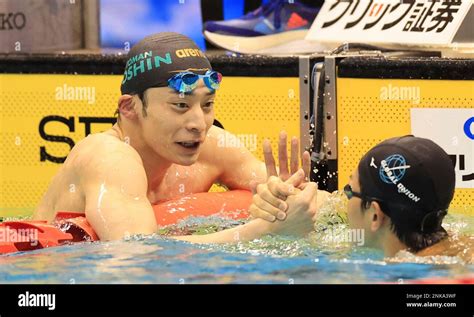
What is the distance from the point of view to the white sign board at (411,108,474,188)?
5156mm

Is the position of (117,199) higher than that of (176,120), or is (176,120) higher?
(176,120)

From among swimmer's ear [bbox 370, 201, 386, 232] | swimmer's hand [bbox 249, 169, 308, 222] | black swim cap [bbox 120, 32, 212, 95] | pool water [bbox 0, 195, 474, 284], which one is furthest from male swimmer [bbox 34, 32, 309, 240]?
swimmer's ear [bbox 370, 201, 386, 232]

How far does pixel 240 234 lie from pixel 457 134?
1.84 meters

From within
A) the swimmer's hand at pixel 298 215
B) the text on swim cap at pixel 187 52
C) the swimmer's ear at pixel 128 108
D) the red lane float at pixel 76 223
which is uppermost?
the text on swim cap at pixel 187 52

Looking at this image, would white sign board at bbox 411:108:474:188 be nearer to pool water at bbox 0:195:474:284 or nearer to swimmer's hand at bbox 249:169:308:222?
pool water at bbox 0:195:474:284

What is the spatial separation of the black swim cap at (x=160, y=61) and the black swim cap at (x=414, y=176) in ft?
2.98

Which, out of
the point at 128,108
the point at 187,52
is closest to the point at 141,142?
the point at 128,108

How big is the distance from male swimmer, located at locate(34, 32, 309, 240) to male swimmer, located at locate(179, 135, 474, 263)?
518 mm

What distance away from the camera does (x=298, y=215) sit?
3559 mm

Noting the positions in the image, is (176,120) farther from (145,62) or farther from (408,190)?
(408,190)

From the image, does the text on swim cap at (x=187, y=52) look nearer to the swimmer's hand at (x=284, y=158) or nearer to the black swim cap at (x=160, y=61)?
the black swim cap at (x=160, y=61)

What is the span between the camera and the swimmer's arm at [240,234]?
3604 mm

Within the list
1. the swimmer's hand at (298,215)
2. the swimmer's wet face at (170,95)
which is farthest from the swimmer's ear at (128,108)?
the swimmer's hand at (298,215)
